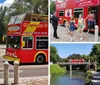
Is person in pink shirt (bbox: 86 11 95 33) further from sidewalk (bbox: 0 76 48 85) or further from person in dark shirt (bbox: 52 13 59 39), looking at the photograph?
sidewalk (bbox: 0 76 48 85)

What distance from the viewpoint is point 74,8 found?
191 inches

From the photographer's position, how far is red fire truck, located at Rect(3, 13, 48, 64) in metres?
5.07

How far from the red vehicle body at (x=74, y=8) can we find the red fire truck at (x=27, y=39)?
36cm

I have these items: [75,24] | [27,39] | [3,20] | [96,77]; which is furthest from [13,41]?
[96,77]

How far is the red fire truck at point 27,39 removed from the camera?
→ 507 cm

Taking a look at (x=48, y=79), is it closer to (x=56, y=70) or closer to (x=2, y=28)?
(x=56, y=70)

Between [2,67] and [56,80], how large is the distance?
100 cm

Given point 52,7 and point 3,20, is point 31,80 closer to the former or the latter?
point 3,20

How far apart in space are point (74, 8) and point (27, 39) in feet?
3.25

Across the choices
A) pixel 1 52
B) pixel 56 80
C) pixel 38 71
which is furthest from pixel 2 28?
pixel 56 80

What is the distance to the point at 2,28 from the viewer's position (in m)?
5.11

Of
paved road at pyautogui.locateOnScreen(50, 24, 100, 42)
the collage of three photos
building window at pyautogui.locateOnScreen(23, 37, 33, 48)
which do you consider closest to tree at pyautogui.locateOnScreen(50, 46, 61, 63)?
the collage of three photos

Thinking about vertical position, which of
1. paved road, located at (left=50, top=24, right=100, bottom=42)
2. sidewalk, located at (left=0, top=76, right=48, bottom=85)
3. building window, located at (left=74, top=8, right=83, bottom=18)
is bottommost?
sidewalk, located at (left=0, top=76, right=48, bottom=85)

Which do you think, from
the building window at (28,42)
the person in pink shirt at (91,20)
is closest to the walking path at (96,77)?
the person in pink shirt at (91,20)
